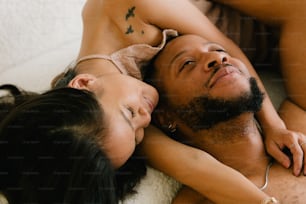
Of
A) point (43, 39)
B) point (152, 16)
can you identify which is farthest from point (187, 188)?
point (43, 39)

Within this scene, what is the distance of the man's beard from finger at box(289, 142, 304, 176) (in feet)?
0.36

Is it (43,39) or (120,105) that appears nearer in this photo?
(120,105)

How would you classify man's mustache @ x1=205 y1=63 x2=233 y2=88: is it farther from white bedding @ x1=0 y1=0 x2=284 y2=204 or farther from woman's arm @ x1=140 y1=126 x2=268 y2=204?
white bedding @ x1=0 y1=0 x2=284 y2=204

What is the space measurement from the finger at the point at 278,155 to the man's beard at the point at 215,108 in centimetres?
9

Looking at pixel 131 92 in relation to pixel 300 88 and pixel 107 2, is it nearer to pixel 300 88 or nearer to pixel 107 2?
pixel 107 2

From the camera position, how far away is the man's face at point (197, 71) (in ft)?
3.48

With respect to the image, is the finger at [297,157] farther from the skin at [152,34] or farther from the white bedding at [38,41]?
the white bedding at [38,41]

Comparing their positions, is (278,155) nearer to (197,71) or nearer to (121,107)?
(197,71)

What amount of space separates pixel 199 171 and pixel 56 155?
0.96 feet

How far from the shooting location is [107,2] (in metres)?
1.17

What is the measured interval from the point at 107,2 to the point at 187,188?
1.51ft

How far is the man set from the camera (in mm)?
1053

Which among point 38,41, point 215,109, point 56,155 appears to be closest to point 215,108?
point 215,109

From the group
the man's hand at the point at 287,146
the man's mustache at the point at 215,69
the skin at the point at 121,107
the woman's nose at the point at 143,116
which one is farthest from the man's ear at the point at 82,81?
the man's hand at the point at 287,146
